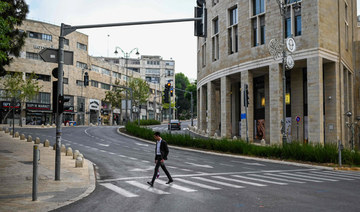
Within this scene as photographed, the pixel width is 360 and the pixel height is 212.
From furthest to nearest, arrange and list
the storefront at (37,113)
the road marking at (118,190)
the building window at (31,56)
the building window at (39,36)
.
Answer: the building window at (39,36)
the building window at (31,56)
the storefront at (37,113)
the road marking at (118,190)

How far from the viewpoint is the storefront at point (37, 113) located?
202 ft

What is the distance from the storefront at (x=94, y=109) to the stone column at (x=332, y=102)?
54.0m

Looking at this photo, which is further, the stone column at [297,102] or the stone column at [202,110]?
the stone column at [202,110]

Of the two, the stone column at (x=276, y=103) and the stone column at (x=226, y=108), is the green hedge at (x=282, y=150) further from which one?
the stone column at (x=226, y=108)

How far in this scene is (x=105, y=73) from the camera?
84.6 metres

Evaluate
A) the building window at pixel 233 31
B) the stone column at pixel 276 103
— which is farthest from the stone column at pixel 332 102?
the building window at pixel 233 31

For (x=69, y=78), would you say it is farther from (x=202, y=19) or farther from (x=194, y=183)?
(x=194, y=183)

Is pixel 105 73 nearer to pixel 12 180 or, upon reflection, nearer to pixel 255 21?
pixel 255 21

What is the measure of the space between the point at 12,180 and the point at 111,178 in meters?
3.48

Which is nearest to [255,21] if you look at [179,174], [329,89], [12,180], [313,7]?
[313,7]

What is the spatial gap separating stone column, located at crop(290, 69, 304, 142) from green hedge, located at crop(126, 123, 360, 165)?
1198 centimetres

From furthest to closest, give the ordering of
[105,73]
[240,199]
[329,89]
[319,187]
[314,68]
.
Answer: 1. [105,73]
2. [329,89]
3. [314,68]
4. [319,187]
5. [240,199]

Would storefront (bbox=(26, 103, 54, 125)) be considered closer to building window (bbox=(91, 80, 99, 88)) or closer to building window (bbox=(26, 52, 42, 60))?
building window (bbox=(26, 52, 42, 60))

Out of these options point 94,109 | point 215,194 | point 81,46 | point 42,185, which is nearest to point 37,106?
point 94,109
